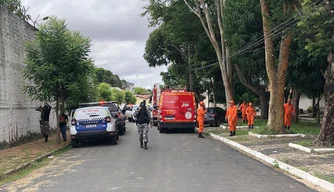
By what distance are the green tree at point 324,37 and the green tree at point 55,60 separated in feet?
29.0

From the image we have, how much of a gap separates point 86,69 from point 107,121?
8.63ft

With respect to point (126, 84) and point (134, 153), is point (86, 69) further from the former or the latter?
point (126, 84)

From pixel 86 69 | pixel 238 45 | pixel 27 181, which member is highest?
pixel 238 45

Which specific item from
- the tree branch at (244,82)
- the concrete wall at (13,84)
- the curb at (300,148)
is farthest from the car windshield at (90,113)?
the tree branch at (244,82)

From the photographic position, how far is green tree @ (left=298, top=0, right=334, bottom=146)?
11.6m

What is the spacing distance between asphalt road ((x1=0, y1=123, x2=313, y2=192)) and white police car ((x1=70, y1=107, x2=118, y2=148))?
7.00 feet

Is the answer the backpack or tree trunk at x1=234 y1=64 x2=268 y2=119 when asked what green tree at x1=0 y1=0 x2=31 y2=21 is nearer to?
the backpack

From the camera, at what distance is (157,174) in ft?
→ 30.4

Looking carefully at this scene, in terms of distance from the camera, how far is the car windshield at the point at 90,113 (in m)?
15.8

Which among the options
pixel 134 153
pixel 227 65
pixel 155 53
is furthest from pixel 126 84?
pixel 134 153

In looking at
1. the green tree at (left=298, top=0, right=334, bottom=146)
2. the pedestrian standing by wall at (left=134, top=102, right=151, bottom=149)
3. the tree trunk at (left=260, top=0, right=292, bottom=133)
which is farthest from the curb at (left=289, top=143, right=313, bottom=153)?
the pedestrian standing by wall at (left=134, top=102, right=151, bottom=149)

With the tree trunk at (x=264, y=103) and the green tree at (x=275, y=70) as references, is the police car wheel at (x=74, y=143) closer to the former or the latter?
the green tree at (x=275, y=70)

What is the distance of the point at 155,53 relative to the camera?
50.4 metres

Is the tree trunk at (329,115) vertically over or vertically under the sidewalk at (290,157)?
over
